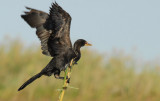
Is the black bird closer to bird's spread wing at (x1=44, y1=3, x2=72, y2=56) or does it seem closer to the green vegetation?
bird's spread wing at (x1=44, y1=3, x2=72, y2=56)

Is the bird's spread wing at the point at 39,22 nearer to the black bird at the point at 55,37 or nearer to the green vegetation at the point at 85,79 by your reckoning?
the black bird at the point at 55,37

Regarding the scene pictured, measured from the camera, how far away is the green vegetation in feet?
36.0

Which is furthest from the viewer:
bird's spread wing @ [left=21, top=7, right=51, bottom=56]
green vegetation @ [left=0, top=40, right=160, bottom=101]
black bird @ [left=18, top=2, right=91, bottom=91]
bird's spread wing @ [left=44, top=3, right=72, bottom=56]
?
green vegetation @ [left=0, top=40, right=160, bottom=101]

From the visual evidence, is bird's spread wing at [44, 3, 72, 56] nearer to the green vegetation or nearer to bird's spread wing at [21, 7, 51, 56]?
bird's spread wing at [21, 7, 51, 56]

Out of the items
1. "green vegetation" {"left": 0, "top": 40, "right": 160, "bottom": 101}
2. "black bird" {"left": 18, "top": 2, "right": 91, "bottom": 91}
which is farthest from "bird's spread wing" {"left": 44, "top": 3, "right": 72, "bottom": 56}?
"green vegetation" {"left": 0, "top": 40, "right": 160, "bottom": 101}

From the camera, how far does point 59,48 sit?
235 inches

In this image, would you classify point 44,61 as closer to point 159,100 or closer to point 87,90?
point 87,90

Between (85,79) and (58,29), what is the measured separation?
5983 mm

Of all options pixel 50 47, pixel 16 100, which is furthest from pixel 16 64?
pixel 50 47

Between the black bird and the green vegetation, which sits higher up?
the green vegetation

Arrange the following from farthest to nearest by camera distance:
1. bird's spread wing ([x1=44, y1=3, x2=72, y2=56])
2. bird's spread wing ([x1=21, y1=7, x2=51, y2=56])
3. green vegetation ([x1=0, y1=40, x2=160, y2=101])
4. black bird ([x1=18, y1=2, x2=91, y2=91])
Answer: green vegetation ([x1=0, y1=40, x2=160, y2=101]), bird's spread wing ([x1=21, y1=7, x2=51, y2=56]), black bird ([x1=18, y1=2, x2=91, y2=91]), bird's spread wing ([x1=44, y1=3, x2=72, y2=56])

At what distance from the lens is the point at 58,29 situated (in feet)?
18.6

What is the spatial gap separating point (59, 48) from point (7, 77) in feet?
18.7

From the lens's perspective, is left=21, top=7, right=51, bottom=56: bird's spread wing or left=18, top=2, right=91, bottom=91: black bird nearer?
left=18, top=2, right=91, bottom=91: black bird
